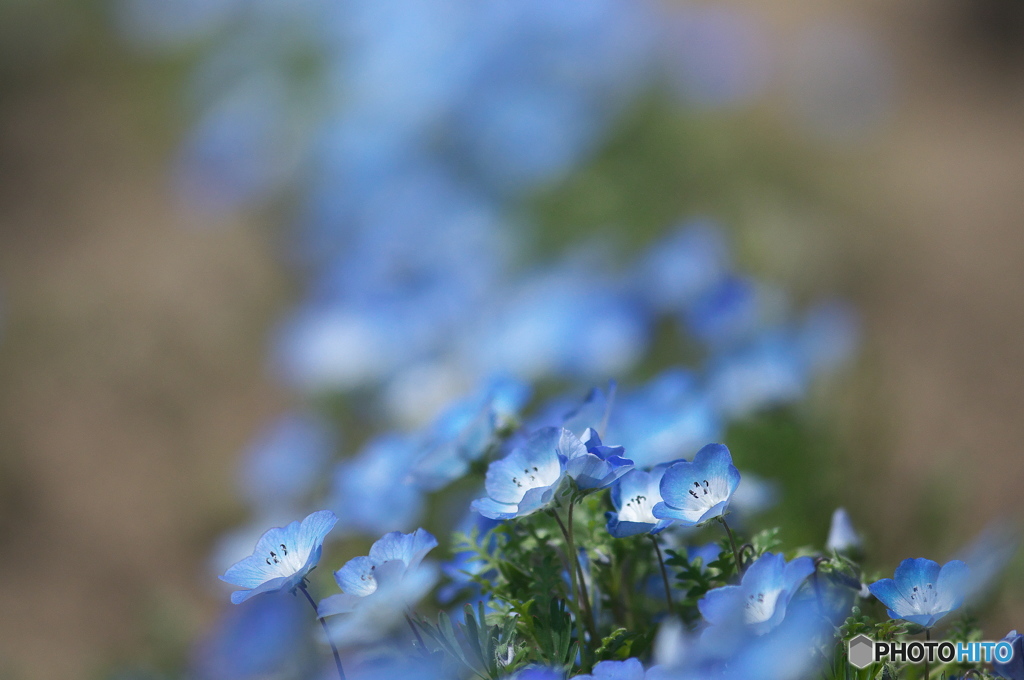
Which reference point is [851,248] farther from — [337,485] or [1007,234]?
[337,485]

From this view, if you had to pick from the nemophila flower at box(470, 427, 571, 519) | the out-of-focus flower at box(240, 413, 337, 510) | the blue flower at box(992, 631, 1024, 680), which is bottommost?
the blue flower at box(992, 631, 1024, 680)

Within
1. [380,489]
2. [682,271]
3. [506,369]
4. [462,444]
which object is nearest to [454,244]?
[506,369]

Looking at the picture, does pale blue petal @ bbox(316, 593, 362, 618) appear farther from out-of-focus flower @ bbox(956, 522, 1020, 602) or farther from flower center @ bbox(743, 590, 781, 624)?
out-of-focus flower @ bbox(956, 522, 1020, 602)

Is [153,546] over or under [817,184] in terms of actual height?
under

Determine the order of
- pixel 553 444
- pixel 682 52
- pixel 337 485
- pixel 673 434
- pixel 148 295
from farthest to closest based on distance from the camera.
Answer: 1. pixel 682 52
2. pixel 148 295
3. pixel 337 485
4. pixel 673 434
5. pixel 553 444

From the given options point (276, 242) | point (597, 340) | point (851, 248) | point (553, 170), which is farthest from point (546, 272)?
point (276, 242)

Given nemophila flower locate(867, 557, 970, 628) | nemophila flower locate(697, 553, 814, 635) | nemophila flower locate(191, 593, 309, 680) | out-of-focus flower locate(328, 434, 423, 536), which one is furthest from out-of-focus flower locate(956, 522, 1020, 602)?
nemophila flower locate(191, 593, 309, 680)
